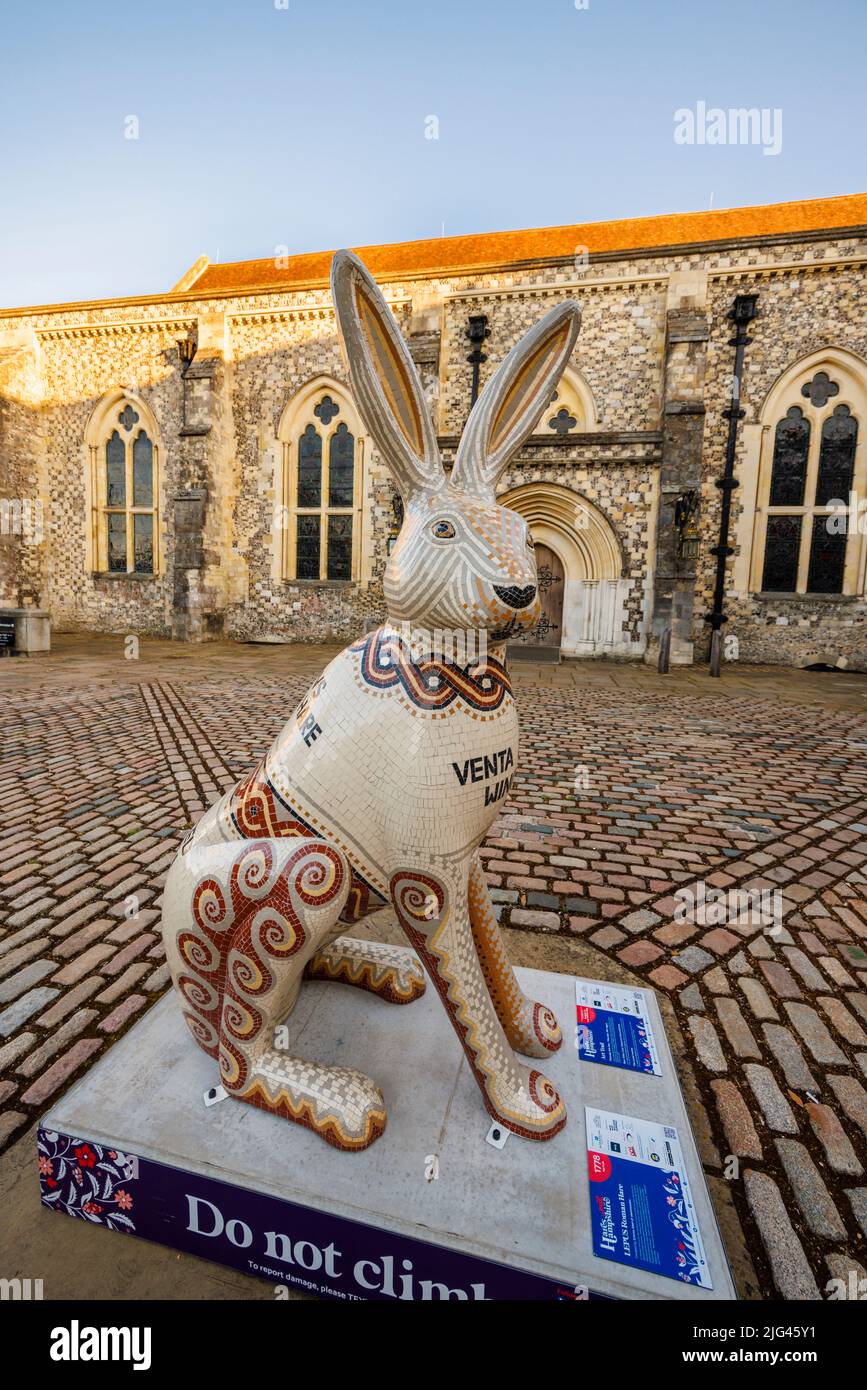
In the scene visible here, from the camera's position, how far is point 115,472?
60.5ft

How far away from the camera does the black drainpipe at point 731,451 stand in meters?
13.6

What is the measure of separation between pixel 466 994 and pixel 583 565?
14.1m

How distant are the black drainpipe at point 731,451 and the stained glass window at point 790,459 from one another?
41.2 inches

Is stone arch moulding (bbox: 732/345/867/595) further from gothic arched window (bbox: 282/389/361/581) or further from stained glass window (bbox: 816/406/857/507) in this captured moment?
gothic arched window (bbox: 282/389/361/581)

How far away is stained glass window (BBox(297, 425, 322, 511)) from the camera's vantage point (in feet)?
55.5

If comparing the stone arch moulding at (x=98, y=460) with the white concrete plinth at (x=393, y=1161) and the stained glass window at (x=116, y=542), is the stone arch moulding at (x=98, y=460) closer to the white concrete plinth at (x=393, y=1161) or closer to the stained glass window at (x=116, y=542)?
the stained glass window at (x=116, y=542)

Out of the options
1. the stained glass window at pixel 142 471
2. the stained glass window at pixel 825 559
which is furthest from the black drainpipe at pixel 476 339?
the stained glass window at pixel 142 471

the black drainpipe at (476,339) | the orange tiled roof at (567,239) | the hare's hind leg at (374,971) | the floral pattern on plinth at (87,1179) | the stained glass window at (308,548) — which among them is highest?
the orange tiled roof at (567,239)

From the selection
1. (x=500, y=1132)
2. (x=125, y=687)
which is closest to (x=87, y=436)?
(x=125, y=687)

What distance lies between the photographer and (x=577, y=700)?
9281mm

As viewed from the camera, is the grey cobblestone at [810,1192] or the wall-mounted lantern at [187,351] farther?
the wall-mounted lantern at [187,351]

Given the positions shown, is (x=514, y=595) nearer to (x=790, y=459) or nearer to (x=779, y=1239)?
(x=779, y=1239)
